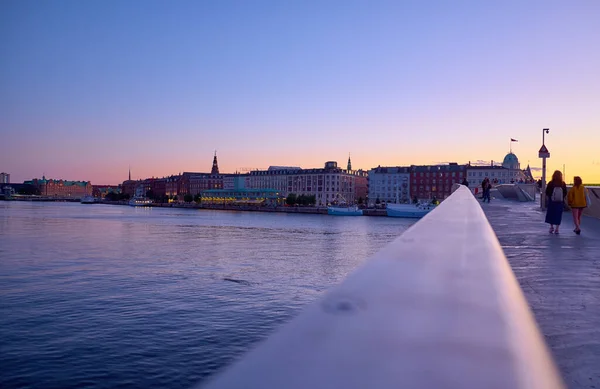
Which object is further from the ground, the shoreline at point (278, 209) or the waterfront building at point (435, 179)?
the waterfront building at point (435, 179)

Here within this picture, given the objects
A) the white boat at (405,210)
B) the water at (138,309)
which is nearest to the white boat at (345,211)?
the white boat at (405,210)

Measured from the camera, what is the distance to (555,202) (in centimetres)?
859

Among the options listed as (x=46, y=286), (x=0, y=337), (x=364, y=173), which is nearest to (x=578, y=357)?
(x=0, y=337)

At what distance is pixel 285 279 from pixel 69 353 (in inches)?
440

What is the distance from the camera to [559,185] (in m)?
9.41

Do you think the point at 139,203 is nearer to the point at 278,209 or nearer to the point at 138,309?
the point at 278,209

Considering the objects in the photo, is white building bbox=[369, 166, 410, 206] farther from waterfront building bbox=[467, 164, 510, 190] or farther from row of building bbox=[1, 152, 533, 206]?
waterfront building bbox=[467, 164, 510, 190]

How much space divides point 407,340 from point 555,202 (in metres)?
9.12

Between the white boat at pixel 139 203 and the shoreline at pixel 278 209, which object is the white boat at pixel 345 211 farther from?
the white boat at pixel 139 203

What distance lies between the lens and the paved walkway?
1.91 meters

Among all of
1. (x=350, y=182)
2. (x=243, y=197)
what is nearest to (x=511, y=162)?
(x=350, y=182)

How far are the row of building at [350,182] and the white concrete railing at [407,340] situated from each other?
10725cm

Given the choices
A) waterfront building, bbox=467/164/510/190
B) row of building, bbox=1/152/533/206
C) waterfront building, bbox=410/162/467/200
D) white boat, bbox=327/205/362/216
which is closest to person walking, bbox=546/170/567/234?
white boat, bbox=327/205/362/216

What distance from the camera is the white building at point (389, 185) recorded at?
404ft
